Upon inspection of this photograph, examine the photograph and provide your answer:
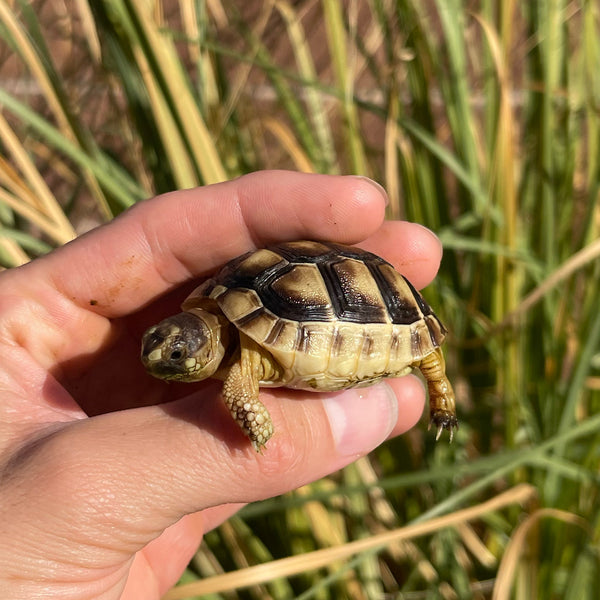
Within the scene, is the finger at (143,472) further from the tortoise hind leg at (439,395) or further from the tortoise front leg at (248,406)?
the tortoise hind leg at (439,395)

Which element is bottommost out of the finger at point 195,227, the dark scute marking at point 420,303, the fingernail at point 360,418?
the fingernail at point 360,418

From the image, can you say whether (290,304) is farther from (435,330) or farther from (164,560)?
(164,560)

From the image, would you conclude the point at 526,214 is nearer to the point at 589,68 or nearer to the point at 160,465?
the point at 589,68

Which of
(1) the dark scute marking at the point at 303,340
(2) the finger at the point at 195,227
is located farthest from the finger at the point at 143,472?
(2) the finger at the point at 195,227

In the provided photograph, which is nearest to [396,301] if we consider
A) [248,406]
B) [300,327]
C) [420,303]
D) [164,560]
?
[420,303]

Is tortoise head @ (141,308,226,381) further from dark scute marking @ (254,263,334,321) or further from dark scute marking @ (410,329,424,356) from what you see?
dark scute marking @ (410,329,424,356)

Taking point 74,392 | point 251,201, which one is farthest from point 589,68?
point 74,392

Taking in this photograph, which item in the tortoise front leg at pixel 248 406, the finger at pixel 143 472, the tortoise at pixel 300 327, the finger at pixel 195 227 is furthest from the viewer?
the finger at pixel 195 227
